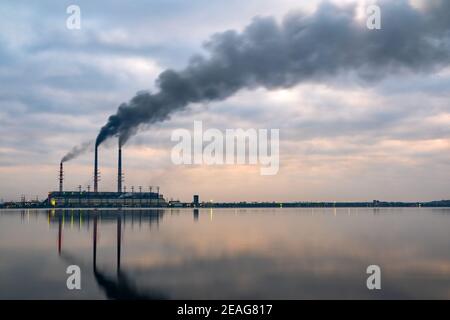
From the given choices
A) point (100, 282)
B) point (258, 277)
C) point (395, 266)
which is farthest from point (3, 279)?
point (395, 266)

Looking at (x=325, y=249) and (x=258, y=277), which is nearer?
(x=258, y=277)

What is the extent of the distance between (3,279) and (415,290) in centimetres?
2342

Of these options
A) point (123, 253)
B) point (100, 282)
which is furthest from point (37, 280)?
point (123, 253)

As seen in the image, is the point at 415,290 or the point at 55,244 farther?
the point at 55,244

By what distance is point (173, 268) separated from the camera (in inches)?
1083

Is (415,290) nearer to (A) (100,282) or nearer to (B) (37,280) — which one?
(A) (100,282)

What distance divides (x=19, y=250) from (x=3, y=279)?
13.9 metres

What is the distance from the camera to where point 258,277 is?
80.4 ft
